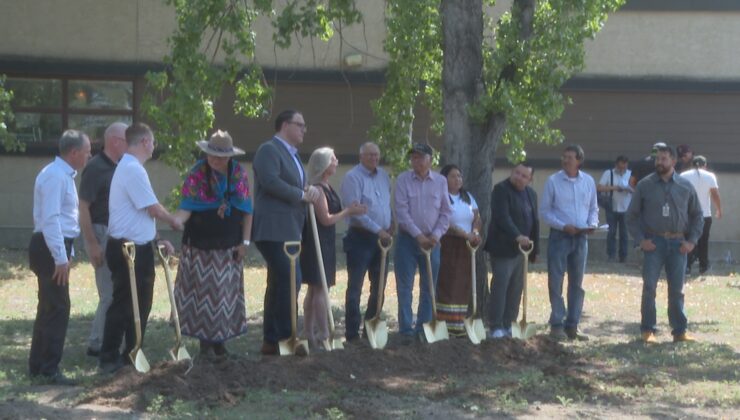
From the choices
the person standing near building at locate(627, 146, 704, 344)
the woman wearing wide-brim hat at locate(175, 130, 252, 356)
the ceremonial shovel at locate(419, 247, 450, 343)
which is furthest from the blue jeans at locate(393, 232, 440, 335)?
the person standing near building at locate(627, 146, 704, 344)

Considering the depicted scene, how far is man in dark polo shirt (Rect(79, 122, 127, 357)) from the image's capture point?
9.38 meters

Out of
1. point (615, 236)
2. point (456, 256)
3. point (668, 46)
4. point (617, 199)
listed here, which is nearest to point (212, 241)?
point (456, 256)

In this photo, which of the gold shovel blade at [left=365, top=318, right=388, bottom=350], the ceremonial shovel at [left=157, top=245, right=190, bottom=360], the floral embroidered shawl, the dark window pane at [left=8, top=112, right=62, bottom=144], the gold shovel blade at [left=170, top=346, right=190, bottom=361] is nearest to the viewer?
the ceremonial shovel at [left=157, top=245, right=190, bottom=360]

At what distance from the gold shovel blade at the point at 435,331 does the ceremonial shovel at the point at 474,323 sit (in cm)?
21

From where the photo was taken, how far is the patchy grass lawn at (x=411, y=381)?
8.05 metres

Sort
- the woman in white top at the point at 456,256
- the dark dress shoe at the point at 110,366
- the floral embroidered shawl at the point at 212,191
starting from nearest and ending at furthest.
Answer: the dark dress shoe at the point at 110,366
the floral embroidered shawl at the point at 212,191
the woman in white top at the point at 456,256

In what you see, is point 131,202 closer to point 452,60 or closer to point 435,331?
point 435,331

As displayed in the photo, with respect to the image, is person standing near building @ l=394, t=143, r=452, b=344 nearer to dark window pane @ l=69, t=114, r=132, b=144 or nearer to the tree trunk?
the tree trunk

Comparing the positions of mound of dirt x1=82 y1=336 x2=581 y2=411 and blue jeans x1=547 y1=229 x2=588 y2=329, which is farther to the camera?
blue jeans x1=547 y1=229 x2=588 y2=329

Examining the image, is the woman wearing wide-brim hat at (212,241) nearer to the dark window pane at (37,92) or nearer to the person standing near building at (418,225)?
the person standing near building at (418,225)

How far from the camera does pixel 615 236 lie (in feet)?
66.0

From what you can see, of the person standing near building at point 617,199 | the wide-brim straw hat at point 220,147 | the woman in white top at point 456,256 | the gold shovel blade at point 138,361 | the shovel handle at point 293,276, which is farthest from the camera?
the person standing near building at point 617,199

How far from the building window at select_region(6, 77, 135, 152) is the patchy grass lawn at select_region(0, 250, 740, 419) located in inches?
296

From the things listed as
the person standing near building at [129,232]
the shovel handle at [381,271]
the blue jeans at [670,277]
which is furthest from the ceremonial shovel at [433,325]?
the person standing near building at [129,232]
